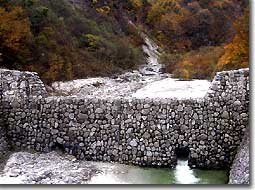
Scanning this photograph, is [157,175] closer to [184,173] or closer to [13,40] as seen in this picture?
[184,173]

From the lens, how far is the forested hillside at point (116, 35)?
50.5ft

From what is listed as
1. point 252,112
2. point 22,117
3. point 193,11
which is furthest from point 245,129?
point 193,11

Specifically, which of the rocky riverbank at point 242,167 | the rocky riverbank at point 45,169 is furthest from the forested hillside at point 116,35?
the rocky riverbank at point 45,169

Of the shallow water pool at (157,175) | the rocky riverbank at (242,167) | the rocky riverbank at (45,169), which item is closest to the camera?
the rocky riverbank at (242,167)

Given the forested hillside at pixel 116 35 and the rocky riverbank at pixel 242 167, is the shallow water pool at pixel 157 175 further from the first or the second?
the forested hillside at pixel 116 35

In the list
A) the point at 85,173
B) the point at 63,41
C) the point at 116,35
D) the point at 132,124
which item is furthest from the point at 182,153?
the point at 116,35

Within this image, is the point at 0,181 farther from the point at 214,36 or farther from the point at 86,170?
the point at 214,36

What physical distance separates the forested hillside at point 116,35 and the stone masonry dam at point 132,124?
186cm

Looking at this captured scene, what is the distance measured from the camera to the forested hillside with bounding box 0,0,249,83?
50.5ft

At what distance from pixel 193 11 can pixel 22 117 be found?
69.0ft

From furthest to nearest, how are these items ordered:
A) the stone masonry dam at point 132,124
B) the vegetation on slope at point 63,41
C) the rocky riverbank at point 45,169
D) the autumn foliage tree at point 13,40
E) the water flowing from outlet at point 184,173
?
the vegetation on slope at point 63,41
the autumn foliage tree at point 13,40
the stone masonry dam at point 132,124
the water flowing from outlet at point 184,173
the rocky riverbank at point 45,169

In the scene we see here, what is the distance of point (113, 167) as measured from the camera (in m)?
10.3

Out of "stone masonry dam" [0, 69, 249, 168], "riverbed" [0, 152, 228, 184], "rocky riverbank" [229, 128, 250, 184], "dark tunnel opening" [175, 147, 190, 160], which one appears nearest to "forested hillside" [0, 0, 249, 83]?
"stone masonry dam" [0, 69, 249, 168]

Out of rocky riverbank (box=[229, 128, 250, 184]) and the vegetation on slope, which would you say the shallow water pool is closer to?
rocky riverbank (box=[229, 128, 250, 184])
